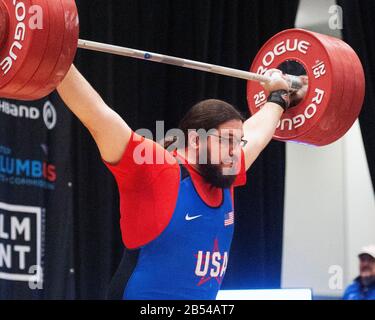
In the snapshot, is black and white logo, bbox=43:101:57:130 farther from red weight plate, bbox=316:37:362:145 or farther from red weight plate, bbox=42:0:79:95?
red weight plate, bbox=42:0:79:95

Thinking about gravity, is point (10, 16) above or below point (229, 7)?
below

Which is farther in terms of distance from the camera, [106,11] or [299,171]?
[299,171]

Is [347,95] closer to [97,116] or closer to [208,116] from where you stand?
[208,116]

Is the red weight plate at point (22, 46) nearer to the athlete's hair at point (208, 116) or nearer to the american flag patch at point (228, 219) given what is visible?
the athlete's hair at point (208, 116)

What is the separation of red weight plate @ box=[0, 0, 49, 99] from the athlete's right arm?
4.4 inches

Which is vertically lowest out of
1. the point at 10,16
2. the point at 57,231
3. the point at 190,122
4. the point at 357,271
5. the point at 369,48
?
the point at 357,271

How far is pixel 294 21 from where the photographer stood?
19.0 ft

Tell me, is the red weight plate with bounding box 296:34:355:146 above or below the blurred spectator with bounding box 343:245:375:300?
above

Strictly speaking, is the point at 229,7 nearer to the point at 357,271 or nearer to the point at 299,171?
the point at 299,171

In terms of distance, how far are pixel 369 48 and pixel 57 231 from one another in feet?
8.03

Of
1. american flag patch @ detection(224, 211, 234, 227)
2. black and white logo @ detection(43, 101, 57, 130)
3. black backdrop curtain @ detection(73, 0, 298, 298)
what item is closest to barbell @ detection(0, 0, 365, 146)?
american flag patch @ detection(224, 211, 234, 227)

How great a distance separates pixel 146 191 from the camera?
2574 mm

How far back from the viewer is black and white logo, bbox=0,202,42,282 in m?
4.23
